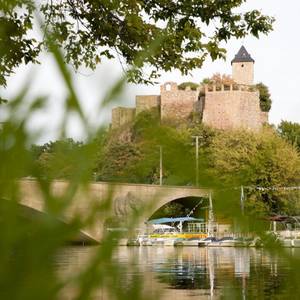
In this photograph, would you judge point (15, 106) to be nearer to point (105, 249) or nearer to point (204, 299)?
point (105, 249)

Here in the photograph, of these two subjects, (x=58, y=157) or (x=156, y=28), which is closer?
(x=58, y=157)

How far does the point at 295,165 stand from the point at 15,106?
1221 inches

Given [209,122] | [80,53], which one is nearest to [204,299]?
[80,53]

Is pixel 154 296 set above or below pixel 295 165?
below

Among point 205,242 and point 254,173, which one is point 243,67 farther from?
point 254,173

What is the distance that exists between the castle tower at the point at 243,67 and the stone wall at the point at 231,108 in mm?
7877

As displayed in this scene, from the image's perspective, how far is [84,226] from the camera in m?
0.42

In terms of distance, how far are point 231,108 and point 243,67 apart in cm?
963

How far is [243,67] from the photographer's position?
2473 inches

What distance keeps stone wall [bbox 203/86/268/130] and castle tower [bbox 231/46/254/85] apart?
788cm

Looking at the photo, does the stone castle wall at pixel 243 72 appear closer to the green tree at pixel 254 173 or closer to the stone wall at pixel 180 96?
the stone wall at pixel 180 96

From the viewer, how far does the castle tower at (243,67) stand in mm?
62312

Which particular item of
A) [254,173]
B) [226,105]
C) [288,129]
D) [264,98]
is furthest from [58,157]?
[264,98]

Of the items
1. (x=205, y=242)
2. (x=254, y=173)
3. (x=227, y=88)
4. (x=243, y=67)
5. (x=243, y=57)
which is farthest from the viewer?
(x=243, y=67)
